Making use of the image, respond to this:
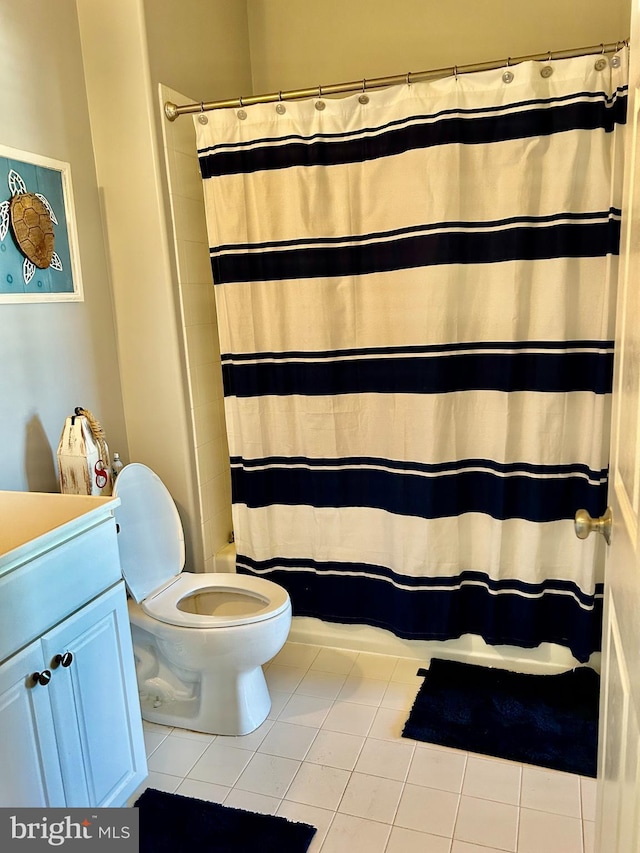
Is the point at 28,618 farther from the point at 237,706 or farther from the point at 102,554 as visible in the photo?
the point at 237,706

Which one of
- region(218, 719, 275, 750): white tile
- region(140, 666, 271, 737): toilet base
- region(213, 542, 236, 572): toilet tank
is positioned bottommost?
region(218, 719, 275, 750): white tile

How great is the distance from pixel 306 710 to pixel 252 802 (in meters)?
0.42

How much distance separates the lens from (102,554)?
1.63m

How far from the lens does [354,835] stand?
1.64m

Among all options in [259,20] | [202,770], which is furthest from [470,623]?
[259,20]

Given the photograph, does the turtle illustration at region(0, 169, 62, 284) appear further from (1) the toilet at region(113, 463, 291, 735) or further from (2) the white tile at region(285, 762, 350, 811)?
(2) the white tile at region(285, 762, 350, 811)

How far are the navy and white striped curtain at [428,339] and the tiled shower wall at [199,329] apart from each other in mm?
122

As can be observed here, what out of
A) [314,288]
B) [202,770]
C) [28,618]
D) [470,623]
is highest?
[314,288]

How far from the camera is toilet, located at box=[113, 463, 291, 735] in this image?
6.35ft

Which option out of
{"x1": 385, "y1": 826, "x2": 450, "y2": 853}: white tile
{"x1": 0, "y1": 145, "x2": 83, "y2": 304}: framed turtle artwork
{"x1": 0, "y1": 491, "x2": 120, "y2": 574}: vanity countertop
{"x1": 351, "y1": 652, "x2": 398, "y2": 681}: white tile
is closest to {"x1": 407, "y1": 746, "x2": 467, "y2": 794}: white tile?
{"x1": 385, "y1": 826, "x2": 450, "y2": 853}: white tile

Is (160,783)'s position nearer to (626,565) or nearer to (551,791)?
(551,791)

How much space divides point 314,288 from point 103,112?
36.7 inches

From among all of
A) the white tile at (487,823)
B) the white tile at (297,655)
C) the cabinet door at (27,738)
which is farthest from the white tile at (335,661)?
the cabinet door at (27,738)

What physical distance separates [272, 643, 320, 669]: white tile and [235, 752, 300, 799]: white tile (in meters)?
0.49
